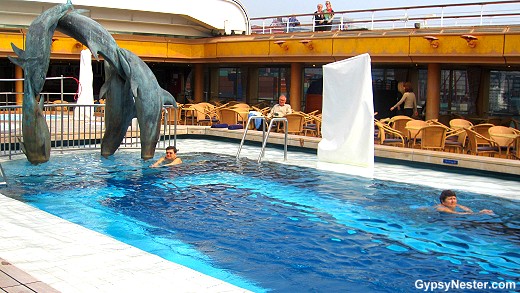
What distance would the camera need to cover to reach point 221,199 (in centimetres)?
1105

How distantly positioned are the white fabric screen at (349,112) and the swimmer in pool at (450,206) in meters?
3.40

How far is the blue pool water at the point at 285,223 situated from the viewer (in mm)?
7266

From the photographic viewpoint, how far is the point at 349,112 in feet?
45.0

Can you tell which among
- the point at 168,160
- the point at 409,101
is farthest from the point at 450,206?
the point at 409,101

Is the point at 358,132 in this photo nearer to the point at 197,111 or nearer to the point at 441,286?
the point at 441,286

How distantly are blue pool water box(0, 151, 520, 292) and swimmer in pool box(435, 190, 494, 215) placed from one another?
176 mm

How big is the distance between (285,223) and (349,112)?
482 centimetres

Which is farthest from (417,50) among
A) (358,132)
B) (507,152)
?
(358,132)

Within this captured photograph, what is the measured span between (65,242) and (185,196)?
4.16 metres

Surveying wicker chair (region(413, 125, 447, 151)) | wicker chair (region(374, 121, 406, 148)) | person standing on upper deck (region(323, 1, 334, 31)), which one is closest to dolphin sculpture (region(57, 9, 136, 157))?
wicker chair (region(374, 121, 406, 148))

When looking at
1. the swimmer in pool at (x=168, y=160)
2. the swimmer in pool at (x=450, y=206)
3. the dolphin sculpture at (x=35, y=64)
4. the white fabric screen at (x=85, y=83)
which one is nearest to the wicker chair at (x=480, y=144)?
the swimmer in pool at (x=450, y=206)

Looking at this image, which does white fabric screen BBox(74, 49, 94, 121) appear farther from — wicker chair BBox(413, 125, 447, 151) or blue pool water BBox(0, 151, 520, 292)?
wicker chair BBox(413, 125, 447, 151)

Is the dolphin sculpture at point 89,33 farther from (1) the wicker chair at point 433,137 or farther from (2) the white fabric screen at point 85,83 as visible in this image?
(2) the white fabric screen at point 85,83

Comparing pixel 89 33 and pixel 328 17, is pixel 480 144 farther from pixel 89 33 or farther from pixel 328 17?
pixel 328 17
